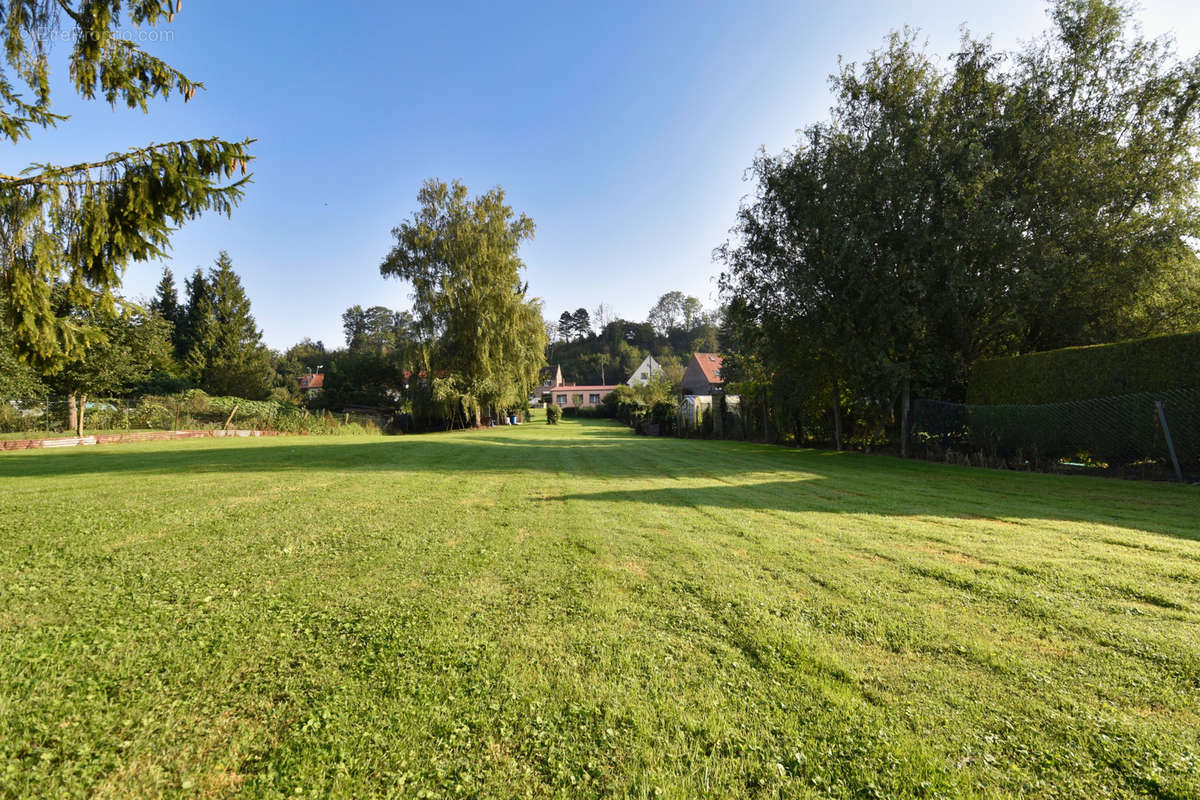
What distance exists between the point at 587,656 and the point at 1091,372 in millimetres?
13186

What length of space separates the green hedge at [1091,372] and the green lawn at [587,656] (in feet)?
20.3

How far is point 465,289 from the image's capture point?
86.6 ft

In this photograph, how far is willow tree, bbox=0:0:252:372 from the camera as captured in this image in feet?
18.7

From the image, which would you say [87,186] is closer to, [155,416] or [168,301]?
[155,416]

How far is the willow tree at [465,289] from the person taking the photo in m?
26.1

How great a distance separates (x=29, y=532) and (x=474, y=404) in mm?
22095

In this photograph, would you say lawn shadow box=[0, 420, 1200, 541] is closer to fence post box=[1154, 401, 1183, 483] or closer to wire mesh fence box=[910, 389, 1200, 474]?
fence post box=[1154, 401, 1183, 483]

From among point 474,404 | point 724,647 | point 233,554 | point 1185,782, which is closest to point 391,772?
point 724,647

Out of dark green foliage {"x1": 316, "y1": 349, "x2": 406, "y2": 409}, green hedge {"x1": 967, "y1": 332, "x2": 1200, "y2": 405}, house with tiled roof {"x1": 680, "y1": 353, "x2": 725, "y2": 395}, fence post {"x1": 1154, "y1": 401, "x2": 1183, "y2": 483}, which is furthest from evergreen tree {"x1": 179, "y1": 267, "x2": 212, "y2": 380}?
fence post {"x1": 1154, "y1": 401, "x2": 1183, "y2": 483}

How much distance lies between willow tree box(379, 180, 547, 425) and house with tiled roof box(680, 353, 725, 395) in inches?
1031

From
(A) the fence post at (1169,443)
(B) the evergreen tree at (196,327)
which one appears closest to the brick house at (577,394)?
(B) the evergreen tree at (196,327)

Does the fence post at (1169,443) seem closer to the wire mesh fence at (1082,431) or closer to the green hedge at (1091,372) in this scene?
the wire mesh fence at (1082,431)

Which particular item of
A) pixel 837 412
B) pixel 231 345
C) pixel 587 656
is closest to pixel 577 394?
pixel 231 345

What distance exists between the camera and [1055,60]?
12734 mm
